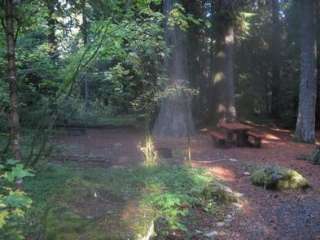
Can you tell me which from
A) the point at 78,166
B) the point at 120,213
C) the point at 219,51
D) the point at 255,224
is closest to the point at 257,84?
the point at 219,51

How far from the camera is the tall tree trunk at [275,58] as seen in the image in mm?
23453

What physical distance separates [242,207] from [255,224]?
2.60 feet

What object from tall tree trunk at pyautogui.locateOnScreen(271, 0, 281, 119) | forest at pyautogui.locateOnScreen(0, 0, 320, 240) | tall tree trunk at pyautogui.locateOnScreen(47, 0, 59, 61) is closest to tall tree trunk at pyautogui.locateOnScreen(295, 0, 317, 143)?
forest at pyautogui.locateOnScreen(0, 0, 320, 240)

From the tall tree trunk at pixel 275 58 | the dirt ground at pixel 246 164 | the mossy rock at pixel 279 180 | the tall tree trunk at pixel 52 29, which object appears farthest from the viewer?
the tall tree trunk at pixel 275 58

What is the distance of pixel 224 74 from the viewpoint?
725 inches

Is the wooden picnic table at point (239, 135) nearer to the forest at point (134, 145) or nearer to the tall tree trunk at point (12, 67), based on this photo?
the forest at point (134, 145)

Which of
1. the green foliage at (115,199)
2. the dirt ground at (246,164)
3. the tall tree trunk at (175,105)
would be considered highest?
the tall tree trunk at (175,105)

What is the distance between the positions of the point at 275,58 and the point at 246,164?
14590 millimetres

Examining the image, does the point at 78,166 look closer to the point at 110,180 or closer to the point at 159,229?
the point at 110,180

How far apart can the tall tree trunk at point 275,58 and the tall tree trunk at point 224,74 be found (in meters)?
6.10

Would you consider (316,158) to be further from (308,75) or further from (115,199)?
(115,199)

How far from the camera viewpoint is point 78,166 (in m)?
9.57

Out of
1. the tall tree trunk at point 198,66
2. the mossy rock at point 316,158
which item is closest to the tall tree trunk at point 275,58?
the tall tree trunk at point 198,66

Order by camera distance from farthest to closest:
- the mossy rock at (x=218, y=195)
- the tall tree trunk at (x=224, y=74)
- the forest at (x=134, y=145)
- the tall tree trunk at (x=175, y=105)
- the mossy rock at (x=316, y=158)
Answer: the tall tree trunk at (x=224, y=74) < the tall tree trunk at (x=175, y=105) < the mossy rock at (x=316, y=158) < the mossy rock at (x=218, y=195) < the forest at (x=134, y=145)
